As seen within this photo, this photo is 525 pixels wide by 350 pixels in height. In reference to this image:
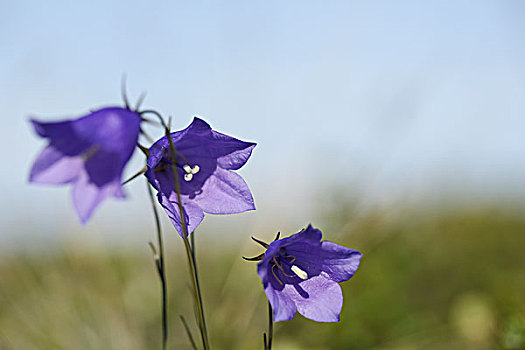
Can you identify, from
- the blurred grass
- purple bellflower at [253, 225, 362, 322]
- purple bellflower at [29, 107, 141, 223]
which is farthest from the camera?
the blurred grass

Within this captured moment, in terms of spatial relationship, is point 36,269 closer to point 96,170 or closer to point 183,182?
point 183,182

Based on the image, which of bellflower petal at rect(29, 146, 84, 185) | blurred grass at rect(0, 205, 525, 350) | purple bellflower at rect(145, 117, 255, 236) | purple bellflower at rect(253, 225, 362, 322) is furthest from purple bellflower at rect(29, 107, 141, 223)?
blurred grass at rect(0, 205, 525, 350)

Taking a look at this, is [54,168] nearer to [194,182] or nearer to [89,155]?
[89,155]


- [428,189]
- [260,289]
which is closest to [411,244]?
[428,189]

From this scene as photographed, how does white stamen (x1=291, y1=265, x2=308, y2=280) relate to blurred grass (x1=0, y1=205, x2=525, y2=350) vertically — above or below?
above

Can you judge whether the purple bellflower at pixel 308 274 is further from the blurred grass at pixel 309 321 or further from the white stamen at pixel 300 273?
the blurred grass at pixel 309 321

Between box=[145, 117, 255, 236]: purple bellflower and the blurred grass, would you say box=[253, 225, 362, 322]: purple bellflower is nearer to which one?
box=[145, 117, 255, 236]: purple bellflower
